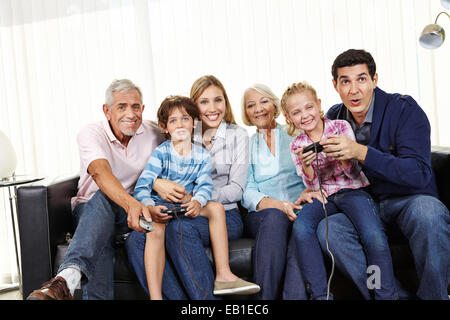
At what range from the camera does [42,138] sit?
2783mm

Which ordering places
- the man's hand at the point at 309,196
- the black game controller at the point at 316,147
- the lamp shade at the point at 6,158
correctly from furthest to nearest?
the lamp shade at the point at 6,158, the man's hand at the point at 309,196, the black game controller at the point at 316,147

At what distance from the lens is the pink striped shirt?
68.0 inches

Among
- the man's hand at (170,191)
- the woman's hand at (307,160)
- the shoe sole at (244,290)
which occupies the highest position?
the woman's hand at (307,160)

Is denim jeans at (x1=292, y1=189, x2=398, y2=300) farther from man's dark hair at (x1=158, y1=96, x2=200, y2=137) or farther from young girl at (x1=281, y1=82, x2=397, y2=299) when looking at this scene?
man's dark hair at (x1=158, y1=96, x2=200, y2=137)

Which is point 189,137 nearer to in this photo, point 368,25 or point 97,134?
point 97,134

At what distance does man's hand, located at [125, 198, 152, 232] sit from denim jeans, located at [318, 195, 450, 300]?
66 centimetres

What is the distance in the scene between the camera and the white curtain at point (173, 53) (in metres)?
2.64

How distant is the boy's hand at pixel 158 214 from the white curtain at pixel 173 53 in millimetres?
1158

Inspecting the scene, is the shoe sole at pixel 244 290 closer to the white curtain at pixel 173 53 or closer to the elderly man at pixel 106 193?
the elderly man at pixel 106 193

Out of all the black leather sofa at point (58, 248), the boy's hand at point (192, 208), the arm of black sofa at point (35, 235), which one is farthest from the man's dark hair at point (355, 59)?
the arm of black sofa at point (35, 235)

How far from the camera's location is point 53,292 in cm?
139

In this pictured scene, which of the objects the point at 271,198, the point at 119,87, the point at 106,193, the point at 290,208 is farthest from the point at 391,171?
the point at 119,87

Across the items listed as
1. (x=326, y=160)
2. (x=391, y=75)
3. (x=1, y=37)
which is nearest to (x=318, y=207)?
(x=326, y=160)

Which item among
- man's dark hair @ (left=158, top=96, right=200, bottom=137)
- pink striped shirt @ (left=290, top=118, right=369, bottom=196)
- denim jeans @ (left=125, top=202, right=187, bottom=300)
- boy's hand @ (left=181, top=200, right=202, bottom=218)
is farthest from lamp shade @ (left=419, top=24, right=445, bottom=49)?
denim jeans @ (left=125, top=202, right=187, bottom=300)
